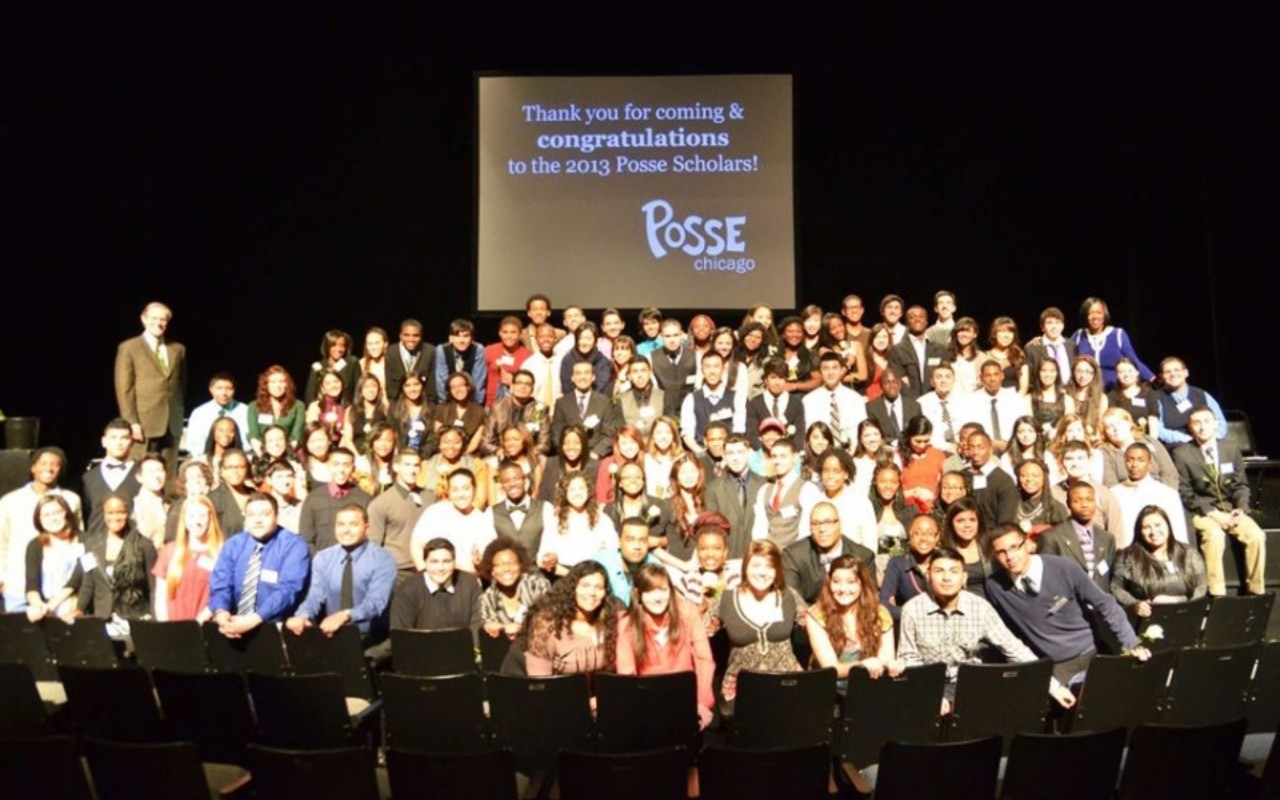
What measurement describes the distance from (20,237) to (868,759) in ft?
27.4

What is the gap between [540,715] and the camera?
13.7 ft

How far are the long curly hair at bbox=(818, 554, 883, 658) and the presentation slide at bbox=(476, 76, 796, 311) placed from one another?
5704 mm

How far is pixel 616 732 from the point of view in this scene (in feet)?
13.6

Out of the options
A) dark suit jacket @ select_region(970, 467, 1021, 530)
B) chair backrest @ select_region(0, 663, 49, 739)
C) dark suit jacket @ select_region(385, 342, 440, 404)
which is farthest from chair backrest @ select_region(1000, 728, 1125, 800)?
dark suit jacket @ select_region(385, 342, 440, 404)

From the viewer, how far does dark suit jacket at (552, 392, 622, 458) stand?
7770mm

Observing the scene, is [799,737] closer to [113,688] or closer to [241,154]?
[113,688]

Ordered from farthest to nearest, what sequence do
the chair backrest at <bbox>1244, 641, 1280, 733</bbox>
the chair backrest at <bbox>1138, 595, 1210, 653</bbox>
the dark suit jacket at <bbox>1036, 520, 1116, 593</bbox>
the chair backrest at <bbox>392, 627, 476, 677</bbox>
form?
1. the dark suit jacket at <bbox>1036, 520, 1116, 593</bbox>
2. the chair backrest at <bbox>1138, 595, 1210, 653</bbox>
3. the chair backrest at <bbox>392, 627, 476, 677</bbox>
4. the chair backrest at <bbox>1244, 641, 1280, 733</bbox>

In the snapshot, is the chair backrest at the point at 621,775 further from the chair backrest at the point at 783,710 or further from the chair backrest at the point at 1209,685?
the chair backrest at the point at 1209,685

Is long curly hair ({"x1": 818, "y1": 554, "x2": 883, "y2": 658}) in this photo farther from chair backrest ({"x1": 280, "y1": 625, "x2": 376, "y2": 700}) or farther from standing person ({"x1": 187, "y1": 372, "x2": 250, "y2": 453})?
standing person ({"x1": 187, "y1": 372, "x2": 250, "y2": 453})

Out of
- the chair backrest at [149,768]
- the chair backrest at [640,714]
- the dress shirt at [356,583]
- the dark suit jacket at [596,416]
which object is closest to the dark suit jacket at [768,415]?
the dark suit jacket at [596,416]

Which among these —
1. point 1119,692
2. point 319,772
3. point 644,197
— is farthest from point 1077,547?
point 644,197

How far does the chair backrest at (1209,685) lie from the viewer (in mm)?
4500

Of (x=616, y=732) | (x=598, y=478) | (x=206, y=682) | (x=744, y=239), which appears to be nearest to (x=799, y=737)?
(x=616, y=732)

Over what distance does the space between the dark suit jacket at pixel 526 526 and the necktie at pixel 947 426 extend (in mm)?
2817
